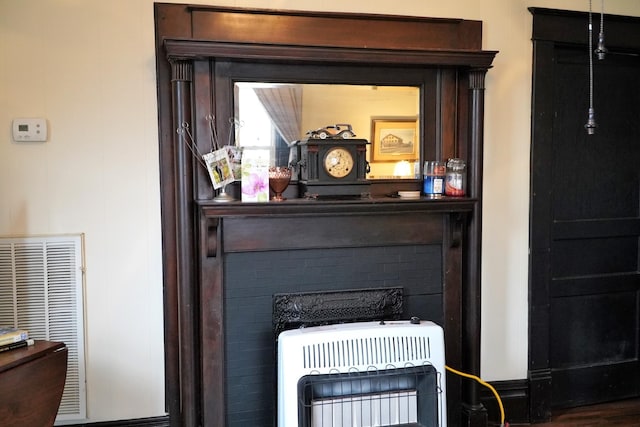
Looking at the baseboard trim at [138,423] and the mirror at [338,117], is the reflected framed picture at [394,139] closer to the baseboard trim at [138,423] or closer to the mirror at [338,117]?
the mirror at [338,117]

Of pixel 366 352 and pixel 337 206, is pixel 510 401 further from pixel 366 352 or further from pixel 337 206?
pixel 337 206

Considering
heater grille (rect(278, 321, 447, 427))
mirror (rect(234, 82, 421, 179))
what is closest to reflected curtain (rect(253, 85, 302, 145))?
mirror (rect(234, 82, 421, 179))

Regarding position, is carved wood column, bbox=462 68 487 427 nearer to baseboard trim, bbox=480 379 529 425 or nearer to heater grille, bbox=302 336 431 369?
baseboard trim, bbox=480 379 529 425

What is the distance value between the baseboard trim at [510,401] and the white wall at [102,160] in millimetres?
1652

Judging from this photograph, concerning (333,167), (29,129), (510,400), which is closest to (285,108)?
(333,167)

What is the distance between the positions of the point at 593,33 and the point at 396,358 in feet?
6.50

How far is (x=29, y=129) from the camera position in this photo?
233 centimetres

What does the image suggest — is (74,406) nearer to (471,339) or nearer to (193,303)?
(193,303)

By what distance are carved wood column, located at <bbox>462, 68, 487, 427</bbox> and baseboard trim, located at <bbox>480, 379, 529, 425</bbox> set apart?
0.19 meters

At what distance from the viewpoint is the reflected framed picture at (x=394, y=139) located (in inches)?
103

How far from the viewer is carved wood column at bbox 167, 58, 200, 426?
2.31 meters

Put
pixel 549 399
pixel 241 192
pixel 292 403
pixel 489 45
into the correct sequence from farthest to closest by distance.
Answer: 1. pixel 549 399
2. pixel 489 45
3. pixel 241 192
4. pixel 292 403

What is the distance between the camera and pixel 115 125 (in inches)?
95.3

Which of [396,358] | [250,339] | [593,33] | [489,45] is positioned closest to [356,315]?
[396,358]
